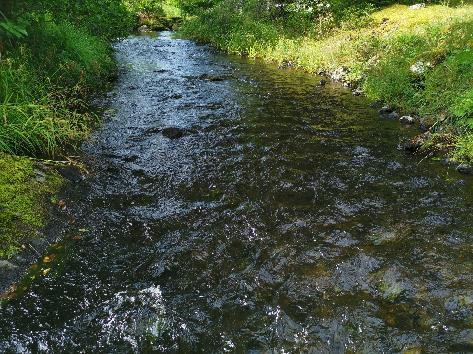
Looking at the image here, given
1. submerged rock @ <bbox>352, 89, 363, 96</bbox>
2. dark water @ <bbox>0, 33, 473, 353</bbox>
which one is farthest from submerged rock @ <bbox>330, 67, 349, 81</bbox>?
dark water @ <bbox>0, 33, 473, 353</bbox>

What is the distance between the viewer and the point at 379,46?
14883 millimetres

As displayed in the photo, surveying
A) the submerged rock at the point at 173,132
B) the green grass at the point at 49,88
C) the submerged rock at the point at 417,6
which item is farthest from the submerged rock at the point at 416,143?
the submerged rock at the point at 417,6

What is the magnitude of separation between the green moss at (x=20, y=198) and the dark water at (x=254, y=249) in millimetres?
357

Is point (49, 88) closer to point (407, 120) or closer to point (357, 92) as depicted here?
point (407, 120)

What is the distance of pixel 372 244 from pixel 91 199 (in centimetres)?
413

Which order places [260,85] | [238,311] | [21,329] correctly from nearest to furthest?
[21,329] → [238,311] → [260,85]

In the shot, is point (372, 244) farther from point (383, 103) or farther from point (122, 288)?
point (383, 103)

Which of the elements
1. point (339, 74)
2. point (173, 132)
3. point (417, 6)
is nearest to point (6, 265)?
point (173, 132)

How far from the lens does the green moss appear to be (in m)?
5.07

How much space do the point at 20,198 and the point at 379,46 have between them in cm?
1312

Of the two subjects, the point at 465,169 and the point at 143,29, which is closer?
the point at 465,169

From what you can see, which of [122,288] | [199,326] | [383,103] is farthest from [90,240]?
[383,103]

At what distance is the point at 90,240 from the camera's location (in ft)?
17.9

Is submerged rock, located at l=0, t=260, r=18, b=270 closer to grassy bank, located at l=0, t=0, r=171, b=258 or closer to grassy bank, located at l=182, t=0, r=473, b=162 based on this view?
grassy bank, located at l=0, t=0, r=171, b=258
